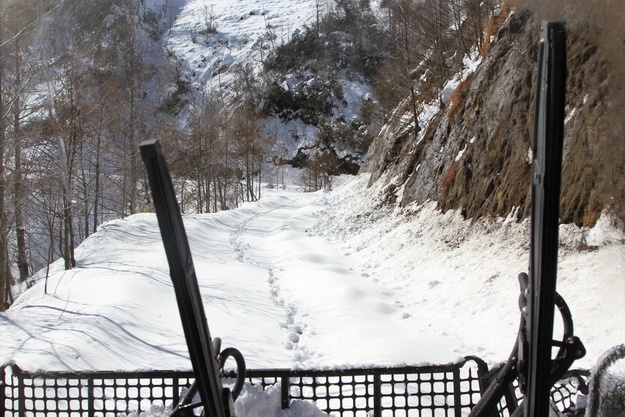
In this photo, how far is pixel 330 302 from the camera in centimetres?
760

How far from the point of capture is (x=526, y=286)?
1229 mm

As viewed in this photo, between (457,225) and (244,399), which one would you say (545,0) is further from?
(244,399)

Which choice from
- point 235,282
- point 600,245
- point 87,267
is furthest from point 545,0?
point 87,267

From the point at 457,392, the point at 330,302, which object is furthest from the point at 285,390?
the point at 330,302

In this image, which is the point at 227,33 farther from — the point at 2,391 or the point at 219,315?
the point at 2,391

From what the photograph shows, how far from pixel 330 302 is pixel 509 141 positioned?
423 cm

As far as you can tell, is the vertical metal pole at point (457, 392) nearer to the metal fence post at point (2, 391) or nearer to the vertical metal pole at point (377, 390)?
the vertical metal pole at point (377, 390)

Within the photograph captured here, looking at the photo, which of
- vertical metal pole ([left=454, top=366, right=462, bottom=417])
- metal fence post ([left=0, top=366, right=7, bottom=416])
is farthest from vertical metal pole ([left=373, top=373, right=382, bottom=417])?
metal fence post ([left=0, top=366, right=7, bottom=416])

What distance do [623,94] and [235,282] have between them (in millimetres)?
6354

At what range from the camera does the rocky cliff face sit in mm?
6195

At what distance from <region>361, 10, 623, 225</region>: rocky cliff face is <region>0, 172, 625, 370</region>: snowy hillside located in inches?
17.7

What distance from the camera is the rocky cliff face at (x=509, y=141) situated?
20.3ft

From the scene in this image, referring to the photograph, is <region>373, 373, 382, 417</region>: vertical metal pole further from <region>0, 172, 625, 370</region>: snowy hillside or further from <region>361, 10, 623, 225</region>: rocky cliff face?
<region>361, 10, 623, 225</region>: rocky cliff face

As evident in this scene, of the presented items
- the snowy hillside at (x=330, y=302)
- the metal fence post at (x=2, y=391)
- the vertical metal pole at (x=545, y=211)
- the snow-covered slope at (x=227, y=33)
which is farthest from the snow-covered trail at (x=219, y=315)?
the snow-covered slope at (x=227, y=33)
